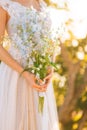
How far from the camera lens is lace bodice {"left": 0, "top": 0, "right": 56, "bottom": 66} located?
3070mm

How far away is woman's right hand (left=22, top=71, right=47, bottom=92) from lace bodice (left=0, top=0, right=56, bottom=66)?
0.22 feet

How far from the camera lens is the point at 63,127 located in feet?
25.3

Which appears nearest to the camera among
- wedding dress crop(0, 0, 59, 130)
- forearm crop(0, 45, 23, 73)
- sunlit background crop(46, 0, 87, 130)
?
forearm crop(0, 45, 23, 73)

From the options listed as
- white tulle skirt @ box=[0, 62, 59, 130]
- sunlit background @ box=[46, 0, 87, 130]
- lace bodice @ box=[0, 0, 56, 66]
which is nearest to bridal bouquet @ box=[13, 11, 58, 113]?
lace bodice @ box=[0, 0, 56, 66]

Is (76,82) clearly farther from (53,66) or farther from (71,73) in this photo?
(53,66)

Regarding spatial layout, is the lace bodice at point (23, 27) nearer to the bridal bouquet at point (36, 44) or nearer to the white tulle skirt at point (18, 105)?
the bridal bouquet at point (36, 44)

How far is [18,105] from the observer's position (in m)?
3.25

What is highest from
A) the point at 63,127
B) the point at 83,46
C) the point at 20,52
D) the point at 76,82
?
Answer: the point at 20,52

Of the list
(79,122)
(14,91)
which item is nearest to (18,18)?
(14,91)

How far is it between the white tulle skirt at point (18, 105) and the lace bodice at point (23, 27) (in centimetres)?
15

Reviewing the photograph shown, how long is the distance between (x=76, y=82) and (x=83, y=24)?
106 centimetres

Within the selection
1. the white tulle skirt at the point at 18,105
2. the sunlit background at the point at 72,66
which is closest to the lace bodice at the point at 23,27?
the white tulle skirt at the point at 18,105

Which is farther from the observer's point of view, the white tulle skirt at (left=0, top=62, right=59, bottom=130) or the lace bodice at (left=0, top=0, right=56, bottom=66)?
the white tulle skirt at (left=0, top=62, right=59, bottom=130)

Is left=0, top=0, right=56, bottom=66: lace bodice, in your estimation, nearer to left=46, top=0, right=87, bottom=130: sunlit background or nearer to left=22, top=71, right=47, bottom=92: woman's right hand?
left=22, top=71, right=47, bottom=92: woman's right hand
